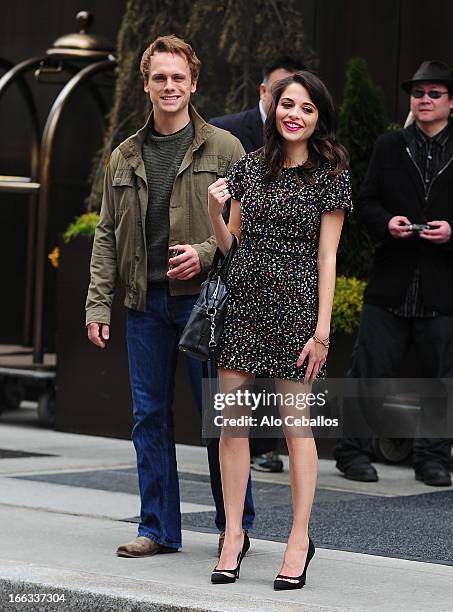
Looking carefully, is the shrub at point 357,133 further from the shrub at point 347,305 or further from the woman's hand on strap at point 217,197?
the woman's hand on strap at point 217,197

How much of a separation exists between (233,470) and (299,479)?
259 mm

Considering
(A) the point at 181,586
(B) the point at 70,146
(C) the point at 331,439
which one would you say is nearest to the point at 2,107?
(B) the point at 70,146

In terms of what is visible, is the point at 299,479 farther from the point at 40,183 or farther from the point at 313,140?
the point at 40,183

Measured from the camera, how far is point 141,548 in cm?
609

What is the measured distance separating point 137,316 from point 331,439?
3643 millimetres

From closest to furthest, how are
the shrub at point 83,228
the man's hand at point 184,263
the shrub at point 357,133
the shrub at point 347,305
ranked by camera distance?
the man's hand at point 184,263 < the shrub at point 347,305 < the shrub at point 357,133 < the shrub at point 83,228

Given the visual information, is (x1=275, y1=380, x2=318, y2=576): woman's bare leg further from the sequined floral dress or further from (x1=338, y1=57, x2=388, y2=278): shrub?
(x1=338, y1=57, x2=388, y2=278): shrub

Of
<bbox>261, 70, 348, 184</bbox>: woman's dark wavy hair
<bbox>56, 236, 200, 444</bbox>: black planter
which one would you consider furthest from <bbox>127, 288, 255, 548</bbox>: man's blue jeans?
<bbox>56, 236, 200, 444</bbox>: black planter

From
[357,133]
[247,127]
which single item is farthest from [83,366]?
[247,127]

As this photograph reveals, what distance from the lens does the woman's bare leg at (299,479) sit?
18.0 feet

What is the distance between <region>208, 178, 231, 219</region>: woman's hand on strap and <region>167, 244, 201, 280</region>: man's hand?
0.26 m

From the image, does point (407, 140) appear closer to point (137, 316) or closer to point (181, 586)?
point (137, 316)

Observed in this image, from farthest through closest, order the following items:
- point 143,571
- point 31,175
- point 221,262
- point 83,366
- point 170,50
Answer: point 31,175
point 83,366
point 170,50
point 143,571
point 221,262

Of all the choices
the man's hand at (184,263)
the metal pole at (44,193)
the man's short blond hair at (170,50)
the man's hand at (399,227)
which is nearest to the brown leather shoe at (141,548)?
the man's hand at (184,263)
